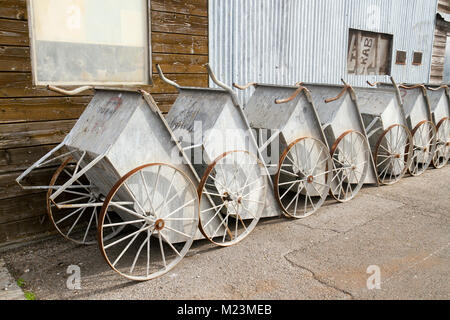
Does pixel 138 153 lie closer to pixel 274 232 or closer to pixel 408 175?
pixel 274 232

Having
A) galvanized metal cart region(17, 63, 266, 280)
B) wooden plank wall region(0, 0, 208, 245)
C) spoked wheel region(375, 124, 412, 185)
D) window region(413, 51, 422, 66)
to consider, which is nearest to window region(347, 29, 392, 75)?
window region(413, 51, 422, 66)

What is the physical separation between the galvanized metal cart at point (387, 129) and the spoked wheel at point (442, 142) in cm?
106

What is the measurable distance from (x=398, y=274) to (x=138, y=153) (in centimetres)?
257

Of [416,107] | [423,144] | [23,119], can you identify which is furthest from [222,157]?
[423,144]

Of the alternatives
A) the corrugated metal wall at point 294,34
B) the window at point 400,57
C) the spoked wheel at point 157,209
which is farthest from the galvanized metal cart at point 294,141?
the window at point 400,57

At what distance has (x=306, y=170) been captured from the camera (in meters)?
5.01

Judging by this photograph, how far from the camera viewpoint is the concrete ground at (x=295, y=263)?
133 inches

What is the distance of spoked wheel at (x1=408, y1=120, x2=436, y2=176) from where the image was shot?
684cm

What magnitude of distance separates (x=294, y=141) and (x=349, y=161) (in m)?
1.31

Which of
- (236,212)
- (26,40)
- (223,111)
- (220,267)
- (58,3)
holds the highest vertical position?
(58,3)

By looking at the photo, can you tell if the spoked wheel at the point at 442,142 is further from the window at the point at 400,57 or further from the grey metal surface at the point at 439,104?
the window at the point at 400,57

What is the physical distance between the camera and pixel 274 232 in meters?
4.64
